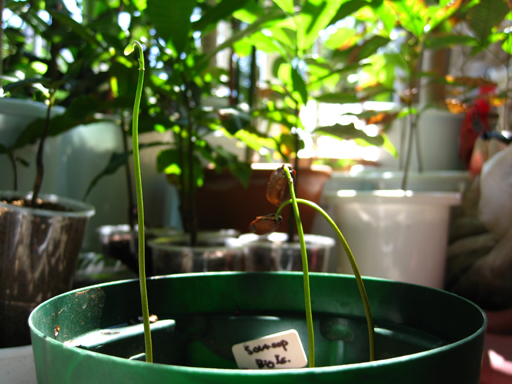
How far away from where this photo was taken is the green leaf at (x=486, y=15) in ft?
2.85

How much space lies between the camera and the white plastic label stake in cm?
33

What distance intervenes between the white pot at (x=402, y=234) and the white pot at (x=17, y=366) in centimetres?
65

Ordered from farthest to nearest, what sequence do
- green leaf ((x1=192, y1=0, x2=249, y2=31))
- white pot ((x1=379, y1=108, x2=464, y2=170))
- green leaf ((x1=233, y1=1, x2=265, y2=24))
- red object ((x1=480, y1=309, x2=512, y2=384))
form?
white pot ((x1=379, y1=108, x2=464, y2=170)), green leaf ((x1=233, y1=1, x2=265, y2=24)), green leaf ((x1=192, y1=0, x2=249, y2=31)), red object ((x1=480, y1=309, x2=512, y2=384))

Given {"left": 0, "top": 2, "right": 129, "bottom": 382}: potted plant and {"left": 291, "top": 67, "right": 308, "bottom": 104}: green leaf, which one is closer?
{"left": 0, "top": 2, "right": 129, "bottom": 382}: potted plant

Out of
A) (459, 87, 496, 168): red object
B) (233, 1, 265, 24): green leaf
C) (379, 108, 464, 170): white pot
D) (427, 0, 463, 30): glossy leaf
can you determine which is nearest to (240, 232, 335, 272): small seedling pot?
(233, 1, 265, 24): green leaf

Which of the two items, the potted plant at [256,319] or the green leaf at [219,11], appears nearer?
the potted plant at [256,319]

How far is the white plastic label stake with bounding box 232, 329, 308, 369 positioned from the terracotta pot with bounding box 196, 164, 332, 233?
654 mm

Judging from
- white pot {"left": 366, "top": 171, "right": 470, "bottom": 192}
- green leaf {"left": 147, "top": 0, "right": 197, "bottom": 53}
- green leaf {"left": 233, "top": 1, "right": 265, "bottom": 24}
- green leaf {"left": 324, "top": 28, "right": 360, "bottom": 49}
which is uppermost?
green leaf {"left": 324, "top": 28, "right": 360, "bottom": 49}

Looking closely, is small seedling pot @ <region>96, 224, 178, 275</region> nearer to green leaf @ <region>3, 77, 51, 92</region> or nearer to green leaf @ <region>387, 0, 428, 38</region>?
green leaf @ <region>3, 77, 51, 92</region>

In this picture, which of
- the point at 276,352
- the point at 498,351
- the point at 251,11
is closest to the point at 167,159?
the point at 251,11

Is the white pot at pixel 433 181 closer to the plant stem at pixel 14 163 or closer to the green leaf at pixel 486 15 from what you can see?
the green leaf at pixel 486 15

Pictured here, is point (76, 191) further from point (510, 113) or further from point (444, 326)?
point (510, 113)

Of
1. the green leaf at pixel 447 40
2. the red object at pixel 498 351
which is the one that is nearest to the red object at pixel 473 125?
the green leaf at pixel 447 40

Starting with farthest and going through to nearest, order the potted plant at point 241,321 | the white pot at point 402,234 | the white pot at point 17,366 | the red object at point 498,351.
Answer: the white pot at point 402,234
the red object at point 498,351
the white pot at point 17,366
the potted plant at point 241,321
